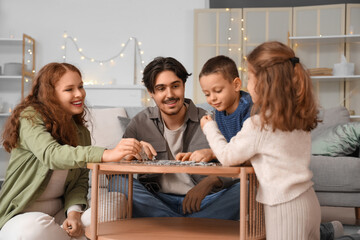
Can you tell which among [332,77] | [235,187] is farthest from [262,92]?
[332,77]

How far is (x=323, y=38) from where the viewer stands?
5.59 meters

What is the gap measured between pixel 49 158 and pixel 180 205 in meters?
0.62

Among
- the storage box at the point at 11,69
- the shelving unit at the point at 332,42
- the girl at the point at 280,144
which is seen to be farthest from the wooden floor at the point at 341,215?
the storage box at the point at 11,69

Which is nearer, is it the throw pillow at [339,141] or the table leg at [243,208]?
the table leg at [243,208]

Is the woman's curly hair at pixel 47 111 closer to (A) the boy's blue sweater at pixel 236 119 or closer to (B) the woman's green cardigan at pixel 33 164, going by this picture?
(B) the woman's green cardigan at pixel 33 164

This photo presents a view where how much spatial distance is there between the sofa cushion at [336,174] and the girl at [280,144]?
5.44 feet

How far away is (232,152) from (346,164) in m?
1.86

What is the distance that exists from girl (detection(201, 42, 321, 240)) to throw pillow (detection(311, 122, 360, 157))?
1.78 m

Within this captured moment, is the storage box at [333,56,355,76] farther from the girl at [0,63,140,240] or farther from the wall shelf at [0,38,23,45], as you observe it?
the girl at [0,63,140,240]

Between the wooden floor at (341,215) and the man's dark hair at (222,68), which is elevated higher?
the man's dark hair at (222,68)

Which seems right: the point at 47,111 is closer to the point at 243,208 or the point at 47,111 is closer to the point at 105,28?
the point at 243,208

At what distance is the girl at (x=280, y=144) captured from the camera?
1.43 m

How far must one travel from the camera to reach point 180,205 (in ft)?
6.59

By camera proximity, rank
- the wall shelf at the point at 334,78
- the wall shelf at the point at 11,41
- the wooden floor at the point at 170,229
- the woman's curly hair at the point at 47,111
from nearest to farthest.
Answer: the wooden floor at the point at 170,229 → the woman's curly hair at the point at 47,111 → the wall shelf at the point at 334,78 → the wall shelf at the point at 11,41
